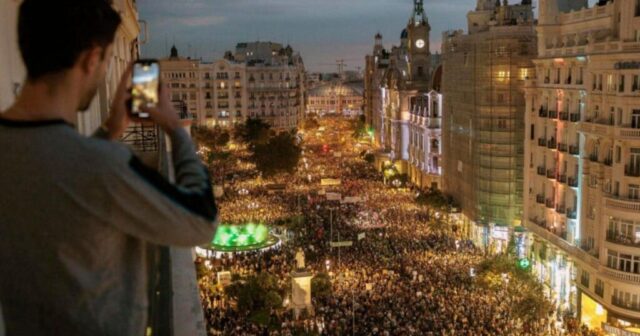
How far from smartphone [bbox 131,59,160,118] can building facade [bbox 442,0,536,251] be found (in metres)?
39.5

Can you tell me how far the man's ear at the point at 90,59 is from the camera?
2.48m

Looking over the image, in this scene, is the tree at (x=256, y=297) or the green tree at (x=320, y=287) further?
the green tree at (x=320, y=287)

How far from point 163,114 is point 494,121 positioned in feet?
135

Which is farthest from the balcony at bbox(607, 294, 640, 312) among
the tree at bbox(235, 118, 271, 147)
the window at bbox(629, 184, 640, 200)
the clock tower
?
the tree at bbox(235, 118, 271, 147)

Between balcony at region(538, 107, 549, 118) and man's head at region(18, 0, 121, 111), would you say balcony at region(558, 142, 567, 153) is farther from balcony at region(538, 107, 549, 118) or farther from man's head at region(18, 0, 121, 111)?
man's head at region(18, 0, 121, 111)

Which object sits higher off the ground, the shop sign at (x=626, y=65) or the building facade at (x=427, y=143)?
the shop sign at (x=626, y=65)

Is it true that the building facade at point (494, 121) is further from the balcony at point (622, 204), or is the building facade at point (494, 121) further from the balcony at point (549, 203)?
the balcony at point (622, 204)

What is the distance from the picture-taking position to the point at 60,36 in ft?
7.97

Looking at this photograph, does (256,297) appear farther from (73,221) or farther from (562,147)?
(73,221)

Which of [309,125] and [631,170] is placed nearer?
[631,170]

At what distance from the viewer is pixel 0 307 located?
2514mm

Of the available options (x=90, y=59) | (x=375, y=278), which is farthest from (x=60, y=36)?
(x=375, y=278)

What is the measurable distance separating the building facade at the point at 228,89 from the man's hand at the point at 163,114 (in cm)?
10271

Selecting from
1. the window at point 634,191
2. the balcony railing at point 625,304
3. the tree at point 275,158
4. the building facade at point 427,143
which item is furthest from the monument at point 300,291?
the tree at point 275,158
